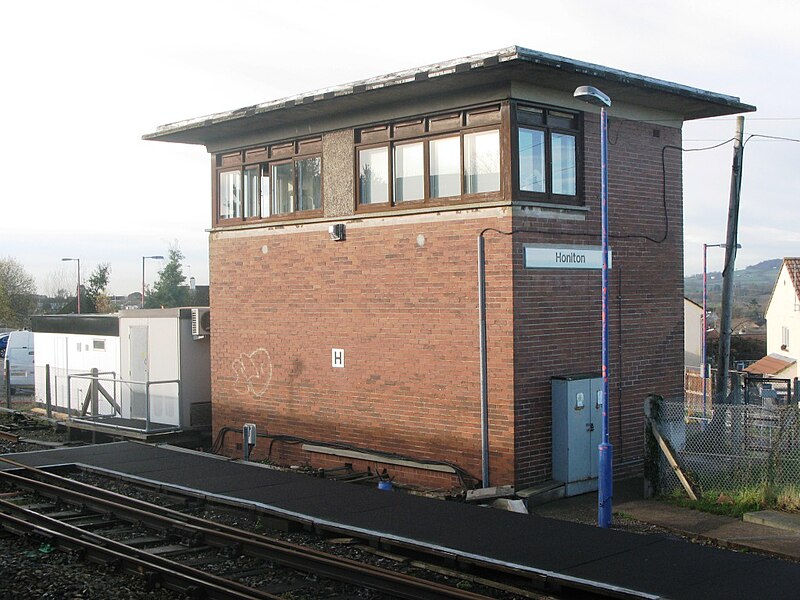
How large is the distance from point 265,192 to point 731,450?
9947mm

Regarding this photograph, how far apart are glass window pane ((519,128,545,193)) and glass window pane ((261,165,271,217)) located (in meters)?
6.12

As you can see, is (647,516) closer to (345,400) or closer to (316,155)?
(345,400)

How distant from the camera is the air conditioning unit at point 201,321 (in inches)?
814

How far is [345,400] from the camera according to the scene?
16391 millimetres

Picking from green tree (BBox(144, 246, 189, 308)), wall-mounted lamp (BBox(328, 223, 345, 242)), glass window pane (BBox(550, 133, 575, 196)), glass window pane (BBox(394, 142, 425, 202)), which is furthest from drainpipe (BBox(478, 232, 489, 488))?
green tree (BBox(144, 246, 189, 308))

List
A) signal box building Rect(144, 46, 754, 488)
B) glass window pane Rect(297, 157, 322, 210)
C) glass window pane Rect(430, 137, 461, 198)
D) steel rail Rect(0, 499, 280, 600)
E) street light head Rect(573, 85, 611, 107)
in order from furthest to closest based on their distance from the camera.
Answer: glass window pane Rect(297, 157, 322, 210) < glass window pane Rect(430, 137, 461, 198) < signal box building Rect(144, 46, 754, 488) < street light head Rect(573, 85, 611, 107) < steel rail Rect(0, 499, 280, 600)

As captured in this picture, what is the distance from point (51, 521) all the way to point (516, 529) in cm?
596

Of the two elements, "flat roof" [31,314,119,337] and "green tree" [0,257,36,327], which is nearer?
"flat roof" [31,314,119,337]

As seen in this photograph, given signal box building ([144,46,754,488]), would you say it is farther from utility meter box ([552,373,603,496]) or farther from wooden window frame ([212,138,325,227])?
utility meter box ([552,373,603,496])

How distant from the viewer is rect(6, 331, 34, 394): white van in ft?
121

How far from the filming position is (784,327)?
2196 inches

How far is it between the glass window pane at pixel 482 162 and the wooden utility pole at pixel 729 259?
5707 mm

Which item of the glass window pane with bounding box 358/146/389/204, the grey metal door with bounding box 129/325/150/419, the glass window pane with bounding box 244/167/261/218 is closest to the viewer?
the glass window pane with bounding box 358/146/389/204

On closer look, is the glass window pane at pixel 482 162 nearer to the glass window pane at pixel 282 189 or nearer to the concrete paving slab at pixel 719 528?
the glass window pane at pixel 282 189
